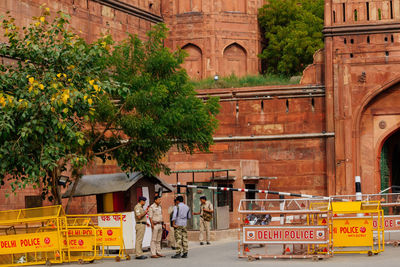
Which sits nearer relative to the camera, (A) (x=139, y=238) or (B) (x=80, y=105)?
(B) (x=80, y=105)

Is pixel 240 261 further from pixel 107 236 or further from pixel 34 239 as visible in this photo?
pixel 34 239

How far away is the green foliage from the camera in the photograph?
39875mm

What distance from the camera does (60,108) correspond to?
17219 mm

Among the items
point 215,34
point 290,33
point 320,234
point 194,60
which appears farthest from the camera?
point 194,60

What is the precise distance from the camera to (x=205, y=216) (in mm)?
21812

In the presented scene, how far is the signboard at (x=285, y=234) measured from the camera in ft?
53.5

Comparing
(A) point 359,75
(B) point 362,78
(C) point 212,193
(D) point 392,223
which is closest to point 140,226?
(D) point 392,223

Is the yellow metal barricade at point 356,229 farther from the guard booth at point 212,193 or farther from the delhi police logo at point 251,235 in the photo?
the guard booth at point 212,193

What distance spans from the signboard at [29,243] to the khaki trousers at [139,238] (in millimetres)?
1996

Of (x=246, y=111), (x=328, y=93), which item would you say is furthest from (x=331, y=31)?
(x=246, y=111)

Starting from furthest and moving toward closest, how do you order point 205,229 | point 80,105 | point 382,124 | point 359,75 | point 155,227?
point 382,124, point 359,75, point 205,229, point 155,227, point 80,105

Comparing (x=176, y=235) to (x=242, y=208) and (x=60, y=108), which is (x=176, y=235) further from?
(x=60, y=108)

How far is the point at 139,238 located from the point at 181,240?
0.96 m

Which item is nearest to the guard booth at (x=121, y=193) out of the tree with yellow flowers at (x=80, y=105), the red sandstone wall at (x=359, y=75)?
the tree with yellow flowers at (x=80, y=105)
